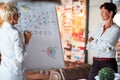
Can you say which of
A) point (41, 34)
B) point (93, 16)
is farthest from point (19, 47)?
point (93, 16)

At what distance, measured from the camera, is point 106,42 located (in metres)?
3.34

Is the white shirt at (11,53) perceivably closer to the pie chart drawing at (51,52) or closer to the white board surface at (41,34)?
the white board surface at (41,34)

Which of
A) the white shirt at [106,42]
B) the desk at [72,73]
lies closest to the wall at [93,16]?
the desk at [72,73]

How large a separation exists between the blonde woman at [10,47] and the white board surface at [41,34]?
→ 0.74 metres

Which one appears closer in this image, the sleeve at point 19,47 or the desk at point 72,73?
the sleeve at point 19,47

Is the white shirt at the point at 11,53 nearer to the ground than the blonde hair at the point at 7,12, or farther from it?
nearer to the ground

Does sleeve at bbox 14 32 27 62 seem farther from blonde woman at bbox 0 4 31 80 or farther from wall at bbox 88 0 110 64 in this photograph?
wall at bbox 88 0 110 64

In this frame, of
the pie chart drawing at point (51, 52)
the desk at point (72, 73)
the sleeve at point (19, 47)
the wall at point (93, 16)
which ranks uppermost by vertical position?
the wall at point (93, 16)

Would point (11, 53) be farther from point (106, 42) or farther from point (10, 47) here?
point (106, 42)

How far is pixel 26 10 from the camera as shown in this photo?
3791 mm

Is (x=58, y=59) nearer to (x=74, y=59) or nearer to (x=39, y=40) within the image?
(x=39, y=40)

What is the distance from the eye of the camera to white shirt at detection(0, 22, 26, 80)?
287 centimetres

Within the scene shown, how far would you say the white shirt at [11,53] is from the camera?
2873 mm

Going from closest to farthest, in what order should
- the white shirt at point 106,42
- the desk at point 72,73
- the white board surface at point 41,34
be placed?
the white shirt at point 106,42 → the white board surface at point 41,34 → the desk at point 72,73
